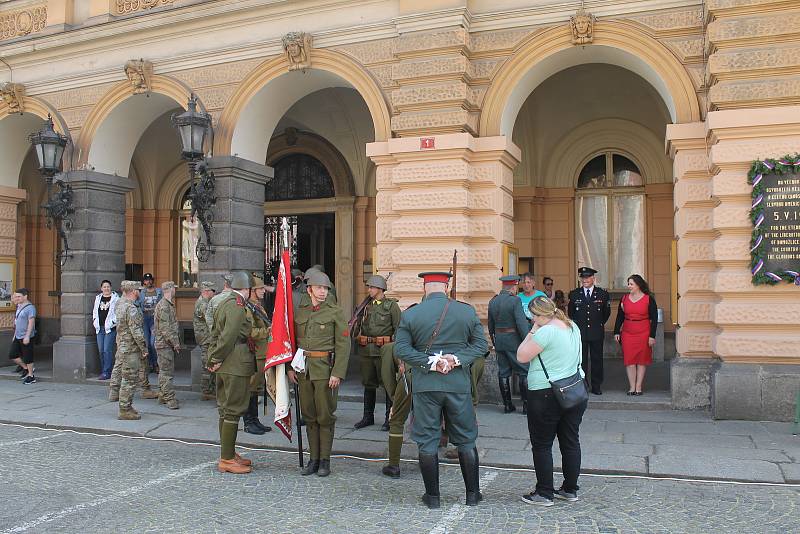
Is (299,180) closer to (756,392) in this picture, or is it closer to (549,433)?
(756,392)

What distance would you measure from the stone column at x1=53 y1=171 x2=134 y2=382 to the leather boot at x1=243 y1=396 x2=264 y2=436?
17.1 feet

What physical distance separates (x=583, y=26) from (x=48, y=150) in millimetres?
8408

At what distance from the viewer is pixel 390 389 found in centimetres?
708

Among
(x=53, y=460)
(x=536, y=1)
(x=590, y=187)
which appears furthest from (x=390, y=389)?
(x=590, y=187)

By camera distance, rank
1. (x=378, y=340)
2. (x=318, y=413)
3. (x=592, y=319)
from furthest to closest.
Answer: (x=592, y=319) < (x=378, y=340) < (x=318, y=413)

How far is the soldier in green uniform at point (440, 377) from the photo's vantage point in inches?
212

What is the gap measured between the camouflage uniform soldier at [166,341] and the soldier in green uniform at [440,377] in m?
5.27

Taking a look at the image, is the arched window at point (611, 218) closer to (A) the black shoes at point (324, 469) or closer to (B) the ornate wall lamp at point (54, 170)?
(A) the black shoes at point (324, 469)

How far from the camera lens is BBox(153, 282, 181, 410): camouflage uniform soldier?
973 cm

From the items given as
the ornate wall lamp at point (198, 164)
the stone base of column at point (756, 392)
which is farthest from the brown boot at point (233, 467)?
the stone base of column at point (756, 392)

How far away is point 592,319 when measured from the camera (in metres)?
9.77

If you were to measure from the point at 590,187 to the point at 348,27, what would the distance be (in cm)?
602

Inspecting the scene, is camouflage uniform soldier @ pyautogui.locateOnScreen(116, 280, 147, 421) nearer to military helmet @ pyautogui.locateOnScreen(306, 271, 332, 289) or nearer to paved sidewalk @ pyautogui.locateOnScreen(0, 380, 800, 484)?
paved sidewalk @ pyautogui.locateOnScreen(0, 380, 800, 484)

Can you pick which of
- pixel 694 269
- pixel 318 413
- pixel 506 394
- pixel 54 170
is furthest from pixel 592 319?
pixel 54 170
